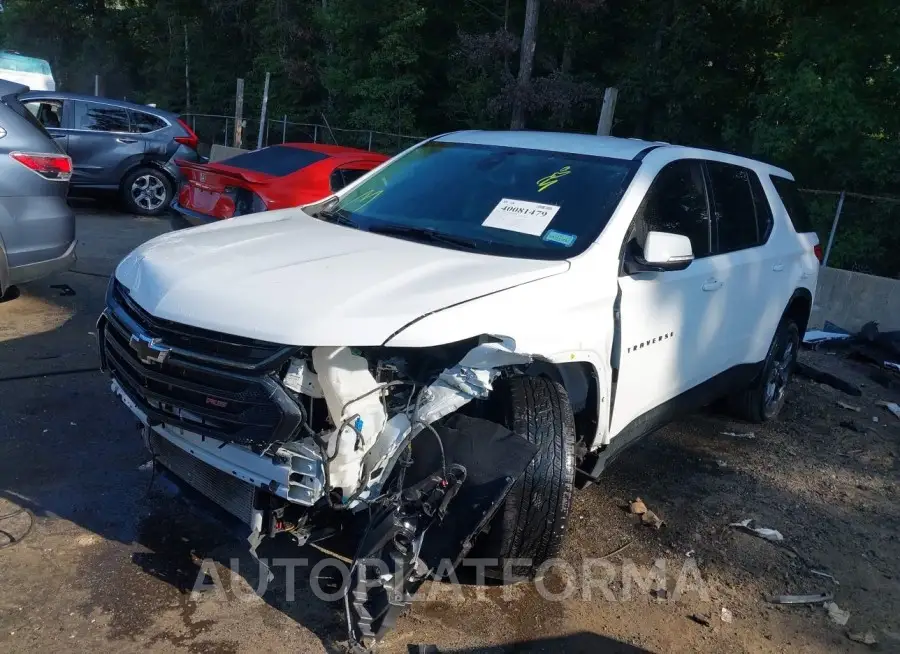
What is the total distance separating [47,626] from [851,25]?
14792 mm

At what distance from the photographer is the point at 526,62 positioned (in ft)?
66.1

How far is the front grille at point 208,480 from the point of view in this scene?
9.83 feet

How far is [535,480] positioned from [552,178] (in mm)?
1677

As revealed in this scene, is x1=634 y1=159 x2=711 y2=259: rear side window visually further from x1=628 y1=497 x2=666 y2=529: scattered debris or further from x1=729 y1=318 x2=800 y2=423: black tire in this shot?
x1=729 y1=318 x2=800 y2=423: black tire

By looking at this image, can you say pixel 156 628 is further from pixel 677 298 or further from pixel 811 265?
pixel 811 265

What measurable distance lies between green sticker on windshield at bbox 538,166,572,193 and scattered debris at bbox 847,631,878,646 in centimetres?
244

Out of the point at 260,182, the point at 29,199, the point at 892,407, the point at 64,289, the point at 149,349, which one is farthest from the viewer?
the point at 64,289

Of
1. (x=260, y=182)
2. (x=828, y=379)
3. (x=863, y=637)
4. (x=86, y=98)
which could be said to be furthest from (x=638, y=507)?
(x=86, y=98)

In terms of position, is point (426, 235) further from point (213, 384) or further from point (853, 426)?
point (853, 426)

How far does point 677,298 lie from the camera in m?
4.06

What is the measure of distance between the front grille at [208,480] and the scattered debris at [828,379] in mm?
5771

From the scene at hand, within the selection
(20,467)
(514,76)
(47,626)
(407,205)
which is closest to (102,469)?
(20,467)

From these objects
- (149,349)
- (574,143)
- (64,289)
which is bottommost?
(64,289)

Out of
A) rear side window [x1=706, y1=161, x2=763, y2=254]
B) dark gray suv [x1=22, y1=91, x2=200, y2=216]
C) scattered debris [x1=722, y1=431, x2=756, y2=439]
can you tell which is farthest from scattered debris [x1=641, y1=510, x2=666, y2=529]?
dark gray suv [x1=22, y1=91, x2=200, y2=216]
